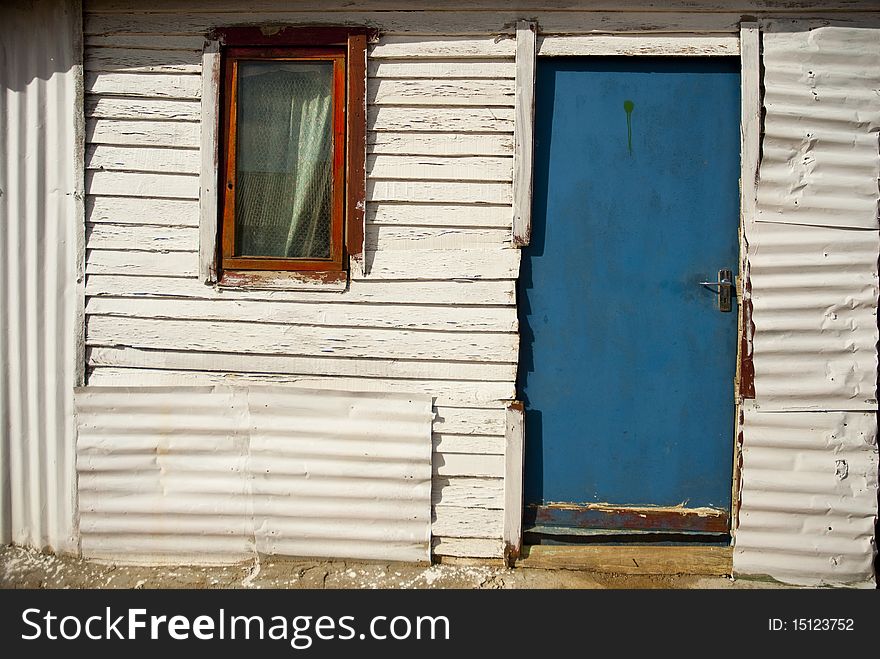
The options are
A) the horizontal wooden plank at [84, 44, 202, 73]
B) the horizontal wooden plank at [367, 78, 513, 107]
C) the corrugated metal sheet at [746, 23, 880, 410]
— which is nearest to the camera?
the corrugated metal sheet at [746, 23, 880, 410]

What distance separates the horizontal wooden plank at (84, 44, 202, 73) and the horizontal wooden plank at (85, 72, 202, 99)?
0.03m

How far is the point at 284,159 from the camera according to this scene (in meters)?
3.67

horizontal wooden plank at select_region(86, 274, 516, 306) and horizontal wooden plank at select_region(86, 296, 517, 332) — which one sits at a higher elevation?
horizontal wooden plank at select_region(86, 274, 516, 306)

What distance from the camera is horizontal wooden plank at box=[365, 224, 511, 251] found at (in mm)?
3561

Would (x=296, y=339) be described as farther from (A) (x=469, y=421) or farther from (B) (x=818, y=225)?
(B) (x=818, y=225)

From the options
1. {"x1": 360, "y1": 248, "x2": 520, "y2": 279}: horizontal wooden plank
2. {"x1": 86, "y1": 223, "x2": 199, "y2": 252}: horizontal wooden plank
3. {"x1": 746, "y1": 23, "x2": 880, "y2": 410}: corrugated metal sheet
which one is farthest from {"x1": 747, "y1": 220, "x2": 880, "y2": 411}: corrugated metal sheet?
{"x1": 86, "y1": 223, "x2": 199, "y2": 252}: horizontal wooden plank

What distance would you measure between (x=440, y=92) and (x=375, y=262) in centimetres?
88

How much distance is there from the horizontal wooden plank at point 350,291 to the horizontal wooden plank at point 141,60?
1.04m

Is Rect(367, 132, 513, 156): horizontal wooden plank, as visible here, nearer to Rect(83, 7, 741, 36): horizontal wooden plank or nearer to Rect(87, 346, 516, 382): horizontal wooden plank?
Rect(83, 7, 741, 36): horizontal wooden plank

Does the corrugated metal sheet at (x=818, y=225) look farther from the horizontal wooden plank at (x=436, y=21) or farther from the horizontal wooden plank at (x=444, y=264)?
the horizontal wooden plank at (x=444, y=264)

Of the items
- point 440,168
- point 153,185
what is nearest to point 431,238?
point 440,168

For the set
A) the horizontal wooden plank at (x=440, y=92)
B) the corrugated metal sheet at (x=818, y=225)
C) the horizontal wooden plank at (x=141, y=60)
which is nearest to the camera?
the corrugated metal sheet at (x=818, y=225)

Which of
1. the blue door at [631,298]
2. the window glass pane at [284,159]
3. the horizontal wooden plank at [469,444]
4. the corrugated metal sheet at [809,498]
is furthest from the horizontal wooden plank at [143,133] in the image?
the corrugated metal sheet at [809,498]

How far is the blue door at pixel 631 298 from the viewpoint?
11.6 feet
